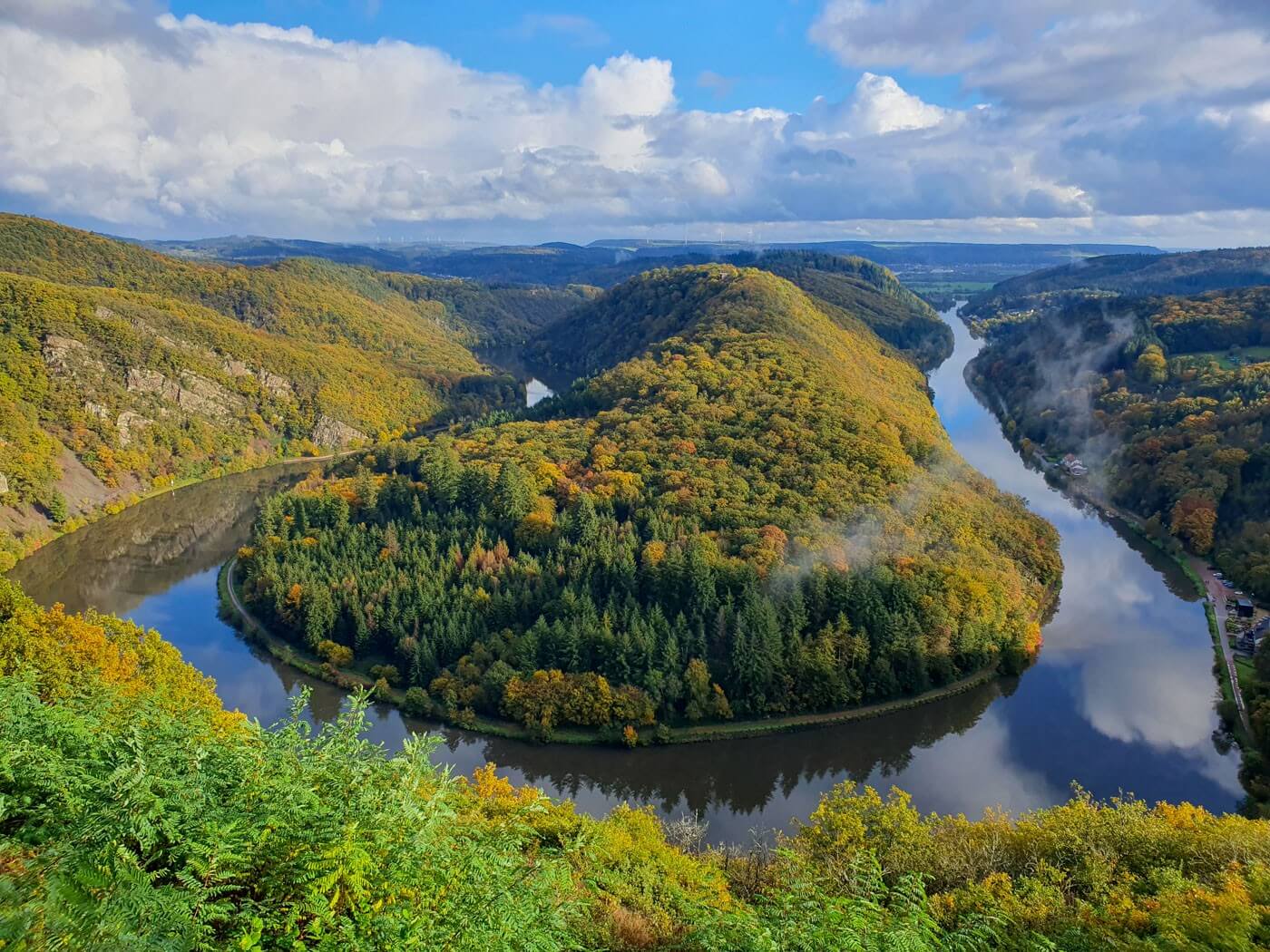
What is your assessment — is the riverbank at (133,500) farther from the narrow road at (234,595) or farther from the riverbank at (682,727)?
the riverbank at (682,727)

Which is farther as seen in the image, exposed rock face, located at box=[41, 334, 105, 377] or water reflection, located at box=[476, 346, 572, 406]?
water reflection, located at box=[476, 346, 572, 406]

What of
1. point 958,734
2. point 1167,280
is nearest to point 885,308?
point 1167,280

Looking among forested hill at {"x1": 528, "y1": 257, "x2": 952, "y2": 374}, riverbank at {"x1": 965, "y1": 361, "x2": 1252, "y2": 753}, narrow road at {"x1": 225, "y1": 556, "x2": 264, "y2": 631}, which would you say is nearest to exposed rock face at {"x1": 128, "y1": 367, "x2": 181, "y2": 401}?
narrow road at {"x1": 225, "y1": 556, "x2": 264, "y2": 631}

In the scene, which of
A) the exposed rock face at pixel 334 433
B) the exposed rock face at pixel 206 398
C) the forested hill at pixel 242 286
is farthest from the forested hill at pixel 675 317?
the exposed rock face at pixel 206 398

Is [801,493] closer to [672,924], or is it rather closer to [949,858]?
[949,858]

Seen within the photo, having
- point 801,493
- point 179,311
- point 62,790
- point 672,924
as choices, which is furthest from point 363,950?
point 179,311

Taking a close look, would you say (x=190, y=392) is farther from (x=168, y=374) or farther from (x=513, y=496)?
(x=513, y=496)

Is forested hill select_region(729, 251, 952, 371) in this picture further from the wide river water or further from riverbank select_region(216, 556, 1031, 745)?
riverbank select_region(216, 556, 1031, 745)
